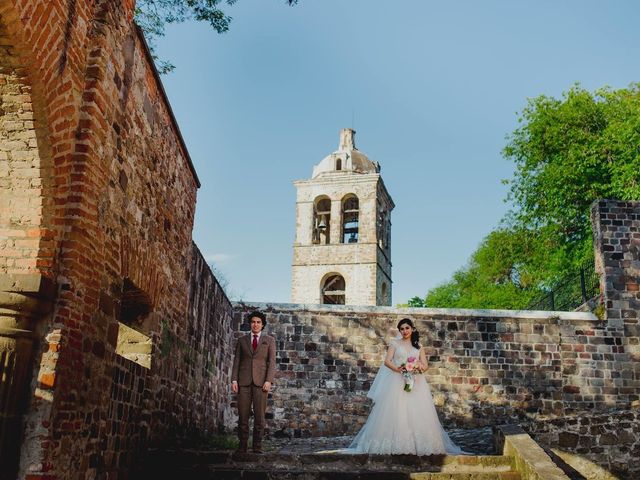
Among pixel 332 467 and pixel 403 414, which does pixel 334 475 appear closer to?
pixel 332 467

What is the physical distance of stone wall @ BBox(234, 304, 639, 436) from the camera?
12.6m

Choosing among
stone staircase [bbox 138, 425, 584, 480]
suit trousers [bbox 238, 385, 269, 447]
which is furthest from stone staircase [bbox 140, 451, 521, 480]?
suit trousers [bbox 238, 385, 269, 447]

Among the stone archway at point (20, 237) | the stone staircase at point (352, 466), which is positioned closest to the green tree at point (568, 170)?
the stone staircase at point (352, 466)

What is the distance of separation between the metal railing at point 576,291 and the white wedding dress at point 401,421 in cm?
774

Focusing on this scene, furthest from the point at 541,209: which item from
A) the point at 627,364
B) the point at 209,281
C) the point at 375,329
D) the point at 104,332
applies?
the point at 104,332

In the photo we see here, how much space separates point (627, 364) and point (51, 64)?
12.3 metres

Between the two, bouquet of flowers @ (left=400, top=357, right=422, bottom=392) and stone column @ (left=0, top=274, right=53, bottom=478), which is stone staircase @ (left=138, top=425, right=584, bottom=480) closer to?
bouquet of flowers @ (left=400, top=357, right=422, bottom=392)

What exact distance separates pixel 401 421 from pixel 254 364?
189 centimetres

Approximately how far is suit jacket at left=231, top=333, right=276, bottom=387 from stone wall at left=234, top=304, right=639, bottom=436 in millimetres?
5663

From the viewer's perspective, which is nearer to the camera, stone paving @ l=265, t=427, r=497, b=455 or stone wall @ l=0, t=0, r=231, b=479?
stone wall @ l=0, t=0, r=231, b=479

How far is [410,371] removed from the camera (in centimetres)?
759

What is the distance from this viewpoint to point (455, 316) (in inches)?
516

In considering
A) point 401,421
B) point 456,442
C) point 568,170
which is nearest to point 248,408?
point 401,421

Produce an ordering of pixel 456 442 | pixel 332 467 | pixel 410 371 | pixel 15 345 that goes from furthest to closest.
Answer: pixel 456 442 → pixel 410 371 → pixel 332 467 → pixel 15 345
